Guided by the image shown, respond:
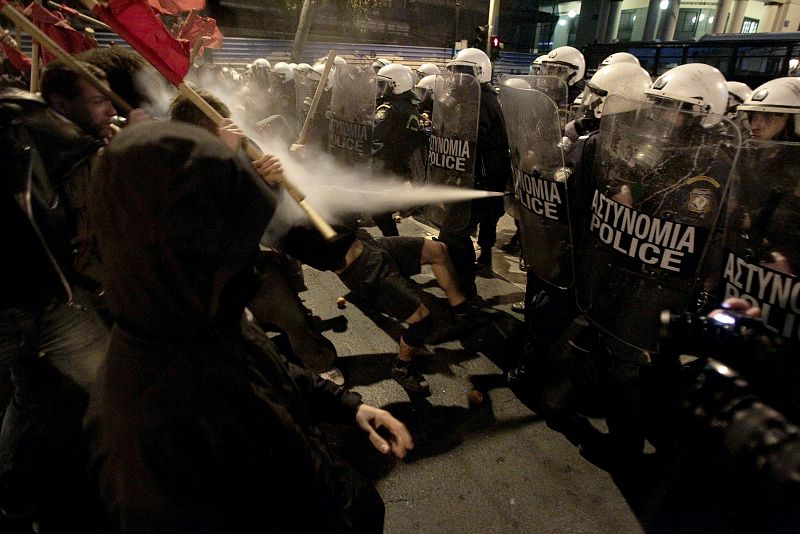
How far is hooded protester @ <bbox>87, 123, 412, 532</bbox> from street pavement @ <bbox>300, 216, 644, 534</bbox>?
5.17 ft

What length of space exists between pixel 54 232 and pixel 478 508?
2451mm

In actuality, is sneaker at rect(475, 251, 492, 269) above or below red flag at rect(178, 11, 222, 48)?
below

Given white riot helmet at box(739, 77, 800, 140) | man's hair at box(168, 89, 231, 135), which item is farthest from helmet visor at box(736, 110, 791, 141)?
man's hair at box(168, 89, 231, 135)

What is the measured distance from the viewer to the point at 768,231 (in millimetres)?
A: 1759

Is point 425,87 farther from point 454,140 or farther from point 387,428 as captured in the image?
point 387,428

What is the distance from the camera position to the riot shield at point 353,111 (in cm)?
517

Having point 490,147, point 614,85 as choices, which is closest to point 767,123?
point 614,85

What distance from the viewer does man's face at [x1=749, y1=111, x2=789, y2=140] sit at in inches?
139

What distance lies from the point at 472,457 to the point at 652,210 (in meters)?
1.75

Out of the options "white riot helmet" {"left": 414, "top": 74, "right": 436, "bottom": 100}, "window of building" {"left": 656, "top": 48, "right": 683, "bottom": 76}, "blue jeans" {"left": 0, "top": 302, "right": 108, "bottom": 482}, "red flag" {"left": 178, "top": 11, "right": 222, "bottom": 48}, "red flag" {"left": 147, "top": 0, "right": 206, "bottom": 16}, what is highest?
"window of building" {"left": 656, "top": 48, "right": 683, "bottom": 76}

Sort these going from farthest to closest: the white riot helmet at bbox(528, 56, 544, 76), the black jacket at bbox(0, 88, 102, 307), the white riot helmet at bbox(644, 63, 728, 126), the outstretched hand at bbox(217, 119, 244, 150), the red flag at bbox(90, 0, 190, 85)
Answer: the white riot helmet at bbox(528, 56, 544, 76) → the white riot helmet at bbox(644, 63, 728, 126) → the outstretched hand at bbox(217, 119, 244, 150) → the red flag at bbox(90, 0, 190, 85) → the black jacket at bbox(0, 88, 102, 307)

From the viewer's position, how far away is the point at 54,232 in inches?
78.2

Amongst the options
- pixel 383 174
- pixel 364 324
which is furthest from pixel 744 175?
pixel 383 174

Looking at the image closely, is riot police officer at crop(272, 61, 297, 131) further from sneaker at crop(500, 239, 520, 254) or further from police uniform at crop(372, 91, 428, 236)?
sneaker at crop(500, 239, 520, 254)
